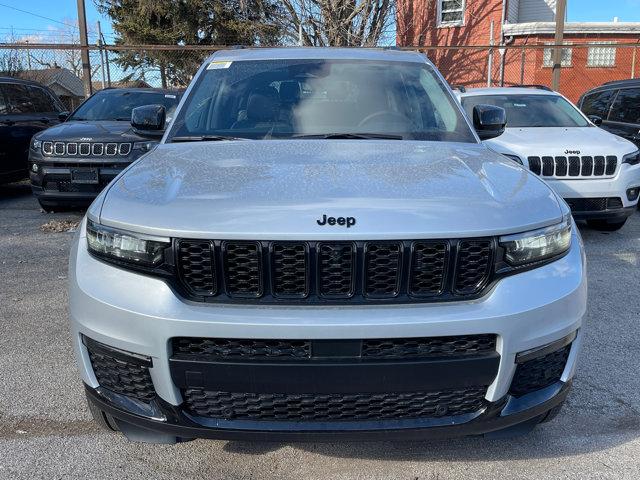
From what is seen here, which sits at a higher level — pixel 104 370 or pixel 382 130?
pixel 382 130

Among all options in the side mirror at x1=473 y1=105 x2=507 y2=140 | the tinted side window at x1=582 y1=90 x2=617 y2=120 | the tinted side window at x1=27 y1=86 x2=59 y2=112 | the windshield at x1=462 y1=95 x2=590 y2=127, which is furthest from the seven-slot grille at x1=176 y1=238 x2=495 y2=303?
the tinted side window at x1=27 y1=86 x2=59 y2=112

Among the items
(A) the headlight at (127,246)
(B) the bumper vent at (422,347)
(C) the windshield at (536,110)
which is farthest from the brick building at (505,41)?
(A) the headlight at (127,246)

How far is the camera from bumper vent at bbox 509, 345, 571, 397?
2156 mm

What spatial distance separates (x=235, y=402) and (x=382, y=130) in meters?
1.84

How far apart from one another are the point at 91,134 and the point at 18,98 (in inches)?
119

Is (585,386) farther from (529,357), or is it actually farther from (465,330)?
(465,330)

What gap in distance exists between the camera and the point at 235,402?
209 centimetres

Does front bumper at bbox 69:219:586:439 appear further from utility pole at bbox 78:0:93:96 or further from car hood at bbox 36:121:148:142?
utility pole at bbox 78:0:93:96

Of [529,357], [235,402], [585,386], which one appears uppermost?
[529,357]

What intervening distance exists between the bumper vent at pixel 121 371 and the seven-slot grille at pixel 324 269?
0.33m

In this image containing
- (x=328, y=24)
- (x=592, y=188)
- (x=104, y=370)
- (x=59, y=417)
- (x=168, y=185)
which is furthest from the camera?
(x=328, y=24)

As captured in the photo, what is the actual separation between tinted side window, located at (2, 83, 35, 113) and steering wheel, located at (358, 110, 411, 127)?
7.45 m

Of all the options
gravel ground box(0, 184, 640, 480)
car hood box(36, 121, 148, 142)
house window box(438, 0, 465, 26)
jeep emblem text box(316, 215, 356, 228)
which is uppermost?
house window box(438, 0, 465, 26)

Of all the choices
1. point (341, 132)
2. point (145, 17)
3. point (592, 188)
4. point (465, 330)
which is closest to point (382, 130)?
point (341, 132)
